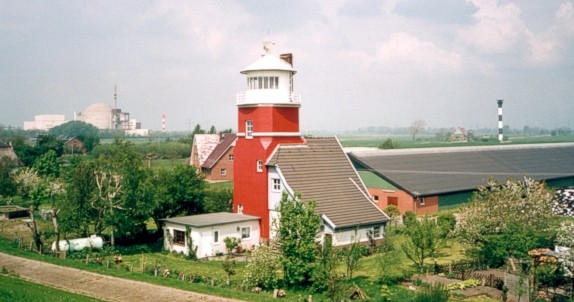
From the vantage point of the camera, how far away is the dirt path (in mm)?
17906

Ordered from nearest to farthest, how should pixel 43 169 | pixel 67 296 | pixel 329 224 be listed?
pixel 67 296 → pixel 329 224 → pixel 43 169

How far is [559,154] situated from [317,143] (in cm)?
3461

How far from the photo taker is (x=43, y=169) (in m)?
52.4

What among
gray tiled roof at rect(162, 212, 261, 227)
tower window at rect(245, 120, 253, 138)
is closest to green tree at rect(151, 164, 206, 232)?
gray tiled roof at rect(162, 212, 261, 227)

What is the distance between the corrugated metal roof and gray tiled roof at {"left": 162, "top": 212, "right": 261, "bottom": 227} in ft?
94.1

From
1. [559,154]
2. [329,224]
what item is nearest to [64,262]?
[329,224]

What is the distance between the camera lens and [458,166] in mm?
44188

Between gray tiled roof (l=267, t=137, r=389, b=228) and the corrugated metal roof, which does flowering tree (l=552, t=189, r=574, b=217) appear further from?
the corrugated metal roof

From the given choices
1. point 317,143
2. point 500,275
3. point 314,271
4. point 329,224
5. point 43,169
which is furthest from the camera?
point 43,169

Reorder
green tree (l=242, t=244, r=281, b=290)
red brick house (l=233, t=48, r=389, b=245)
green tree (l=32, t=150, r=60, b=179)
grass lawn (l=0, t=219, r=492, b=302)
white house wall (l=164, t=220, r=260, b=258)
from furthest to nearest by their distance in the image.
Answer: green tree (l=32, t=150, r=60, b=179)
red brick house (l=233, t=48, r=389, b=245)
white house wall (l=164, t=220, r=260, b=258)
green tree (l=242, t=244, r=281, b=290)
grass lawn (l=0, t=219, r=492, b=302)

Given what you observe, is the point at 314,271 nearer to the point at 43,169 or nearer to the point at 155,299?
the point at 155,299

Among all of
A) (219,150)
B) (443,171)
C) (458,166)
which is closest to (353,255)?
(443,171)

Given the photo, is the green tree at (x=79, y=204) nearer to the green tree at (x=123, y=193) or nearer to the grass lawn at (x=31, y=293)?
the green tree at (x=123, y=193)

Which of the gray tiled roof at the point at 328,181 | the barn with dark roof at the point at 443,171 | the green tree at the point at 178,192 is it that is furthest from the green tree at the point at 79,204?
the barn with dark roof at the point at 443,171
